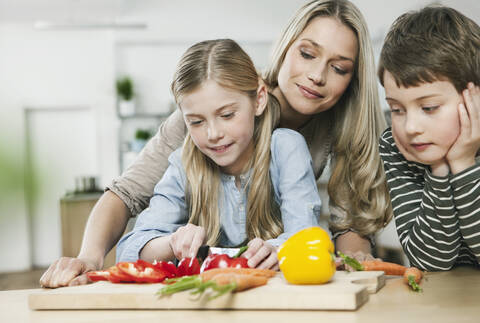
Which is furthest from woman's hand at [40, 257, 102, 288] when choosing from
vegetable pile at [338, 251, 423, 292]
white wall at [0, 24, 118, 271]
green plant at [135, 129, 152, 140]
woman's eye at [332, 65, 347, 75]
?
white wall at [0, 24, 118, 271]

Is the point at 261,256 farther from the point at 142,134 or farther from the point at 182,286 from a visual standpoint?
the point at 142,134

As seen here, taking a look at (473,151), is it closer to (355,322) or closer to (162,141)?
(355,322)

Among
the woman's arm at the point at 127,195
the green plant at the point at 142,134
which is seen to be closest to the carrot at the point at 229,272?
the woman's arm at the point at 127,195

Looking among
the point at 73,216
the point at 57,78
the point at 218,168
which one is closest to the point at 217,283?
the point at 218,168

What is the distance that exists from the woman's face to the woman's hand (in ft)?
2.63

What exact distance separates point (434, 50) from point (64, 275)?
98cm

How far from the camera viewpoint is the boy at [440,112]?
44.8 inches

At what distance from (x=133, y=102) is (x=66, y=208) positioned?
1747 millimetres

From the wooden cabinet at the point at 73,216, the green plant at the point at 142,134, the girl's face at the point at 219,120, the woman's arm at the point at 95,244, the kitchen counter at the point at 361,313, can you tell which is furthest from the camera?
the green plant at the point at 142,134

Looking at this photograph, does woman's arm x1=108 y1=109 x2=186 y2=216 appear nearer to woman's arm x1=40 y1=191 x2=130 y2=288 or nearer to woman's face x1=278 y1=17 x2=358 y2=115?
woman's arm x1=40 y1=191 x2=130 y2=288

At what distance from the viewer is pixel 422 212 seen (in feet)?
4.02

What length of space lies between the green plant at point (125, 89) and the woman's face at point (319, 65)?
5281 millimetres

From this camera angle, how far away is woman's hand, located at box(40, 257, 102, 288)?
1.20m

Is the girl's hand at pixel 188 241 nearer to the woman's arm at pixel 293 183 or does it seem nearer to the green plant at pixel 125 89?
the woman's arm at pixel 293 183
